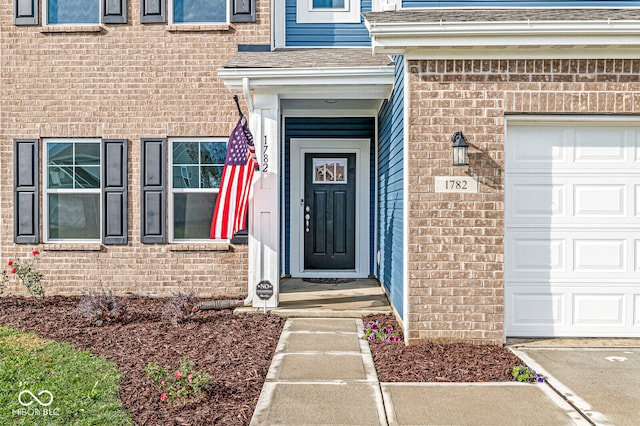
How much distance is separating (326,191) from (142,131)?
→ 3233 mm

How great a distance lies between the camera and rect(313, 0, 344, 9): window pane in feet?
29.0

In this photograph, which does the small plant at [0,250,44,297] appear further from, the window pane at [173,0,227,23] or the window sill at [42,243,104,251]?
the window pane at [173,0,227,23]

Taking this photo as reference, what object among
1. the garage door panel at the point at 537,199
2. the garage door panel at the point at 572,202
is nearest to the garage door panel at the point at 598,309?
the garage door panel at the point at 572,202

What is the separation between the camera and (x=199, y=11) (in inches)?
324

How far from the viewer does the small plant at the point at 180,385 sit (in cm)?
382

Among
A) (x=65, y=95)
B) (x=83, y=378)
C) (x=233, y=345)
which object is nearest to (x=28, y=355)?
(x=83, y=378)

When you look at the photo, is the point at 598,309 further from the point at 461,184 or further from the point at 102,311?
the point at 102,311

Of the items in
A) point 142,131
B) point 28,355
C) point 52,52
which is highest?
point 52,52

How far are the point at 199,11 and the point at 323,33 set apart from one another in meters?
1.96

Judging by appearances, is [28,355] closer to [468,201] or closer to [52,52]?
[468,201]

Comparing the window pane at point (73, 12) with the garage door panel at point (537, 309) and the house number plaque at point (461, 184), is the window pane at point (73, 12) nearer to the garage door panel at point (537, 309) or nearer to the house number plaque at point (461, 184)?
the house number plaque at point (461, 184)

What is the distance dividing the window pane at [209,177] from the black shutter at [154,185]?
58cm

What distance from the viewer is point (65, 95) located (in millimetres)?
8203

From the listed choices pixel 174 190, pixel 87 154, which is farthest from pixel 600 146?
pixel 87 154
